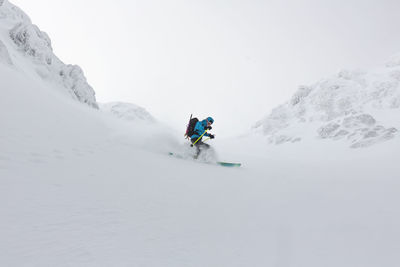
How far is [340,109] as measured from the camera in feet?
230

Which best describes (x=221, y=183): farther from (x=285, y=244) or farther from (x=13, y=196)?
(x=13, y=196)

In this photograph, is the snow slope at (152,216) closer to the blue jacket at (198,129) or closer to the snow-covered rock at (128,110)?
the blue jacket at (198,129)

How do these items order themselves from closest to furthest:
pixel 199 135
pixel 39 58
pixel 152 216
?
pixel 152 216, pixel 199 135, pixel 39 58

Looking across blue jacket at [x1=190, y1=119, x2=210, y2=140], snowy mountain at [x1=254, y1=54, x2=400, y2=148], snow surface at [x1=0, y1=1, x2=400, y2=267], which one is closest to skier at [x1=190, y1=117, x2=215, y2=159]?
blue jacket at [x1=190, y1=119, x2=210, y2=140]

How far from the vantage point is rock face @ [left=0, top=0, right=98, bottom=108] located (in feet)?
101

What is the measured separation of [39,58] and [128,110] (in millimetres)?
92672

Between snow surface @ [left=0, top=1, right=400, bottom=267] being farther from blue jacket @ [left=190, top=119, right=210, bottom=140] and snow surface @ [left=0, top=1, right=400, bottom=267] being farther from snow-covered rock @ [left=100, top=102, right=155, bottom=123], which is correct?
snow-covered rock @ [left=100, top=102, right=155, bottom=123]

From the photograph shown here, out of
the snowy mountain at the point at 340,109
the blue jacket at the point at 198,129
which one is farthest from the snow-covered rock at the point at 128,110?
the blue jacket at the point at 198,129

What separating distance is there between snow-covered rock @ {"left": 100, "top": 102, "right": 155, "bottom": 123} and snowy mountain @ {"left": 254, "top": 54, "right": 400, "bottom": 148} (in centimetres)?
6772

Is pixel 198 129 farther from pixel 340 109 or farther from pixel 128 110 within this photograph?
pixel 128 110

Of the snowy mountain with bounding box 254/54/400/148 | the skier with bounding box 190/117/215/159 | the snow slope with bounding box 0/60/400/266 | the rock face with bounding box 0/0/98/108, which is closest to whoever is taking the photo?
the snow slope with bounding box 0/60/400/266

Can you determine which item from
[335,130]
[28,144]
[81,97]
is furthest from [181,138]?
[335,130]

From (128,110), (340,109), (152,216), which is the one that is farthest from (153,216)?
(128,110)

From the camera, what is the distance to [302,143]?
161 feet
